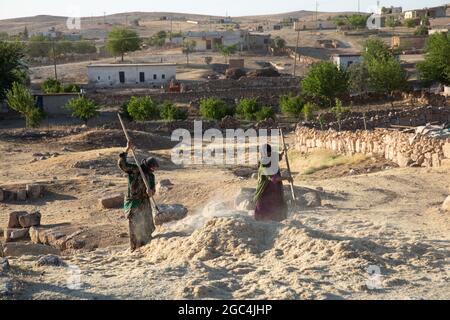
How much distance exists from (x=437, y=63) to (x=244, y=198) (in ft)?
82.4

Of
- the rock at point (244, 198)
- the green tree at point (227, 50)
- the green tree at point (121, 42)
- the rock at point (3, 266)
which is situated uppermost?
the green tree at point (121, 42)

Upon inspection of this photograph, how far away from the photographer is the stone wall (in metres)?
13.4

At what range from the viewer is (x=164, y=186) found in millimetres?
13297

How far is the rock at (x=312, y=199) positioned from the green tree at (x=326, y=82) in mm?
21265

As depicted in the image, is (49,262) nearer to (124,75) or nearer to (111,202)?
(111,202)

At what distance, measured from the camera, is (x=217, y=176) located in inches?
577

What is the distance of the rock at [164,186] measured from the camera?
13.2 metres

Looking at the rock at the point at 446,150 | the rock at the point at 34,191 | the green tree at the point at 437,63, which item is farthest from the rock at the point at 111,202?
the green tree at the point at 437,63

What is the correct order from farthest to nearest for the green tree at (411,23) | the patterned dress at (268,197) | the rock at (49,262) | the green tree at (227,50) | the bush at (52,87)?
the green tree at (411,23)
the green tree at (227,50)
the bush at (52,87)
the patterned dress at (268,197)
the rock at (49,262)

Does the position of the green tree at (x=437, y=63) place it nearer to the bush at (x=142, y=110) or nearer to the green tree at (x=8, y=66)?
the bush at (x=142, y=110)

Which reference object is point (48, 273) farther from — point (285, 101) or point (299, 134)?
point (285, 101)

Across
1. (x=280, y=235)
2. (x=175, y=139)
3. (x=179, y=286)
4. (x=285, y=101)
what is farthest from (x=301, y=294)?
(x=285, y=101)

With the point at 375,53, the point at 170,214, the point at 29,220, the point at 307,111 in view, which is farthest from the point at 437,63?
the point at 29,220

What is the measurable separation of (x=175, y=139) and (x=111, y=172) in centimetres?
824
